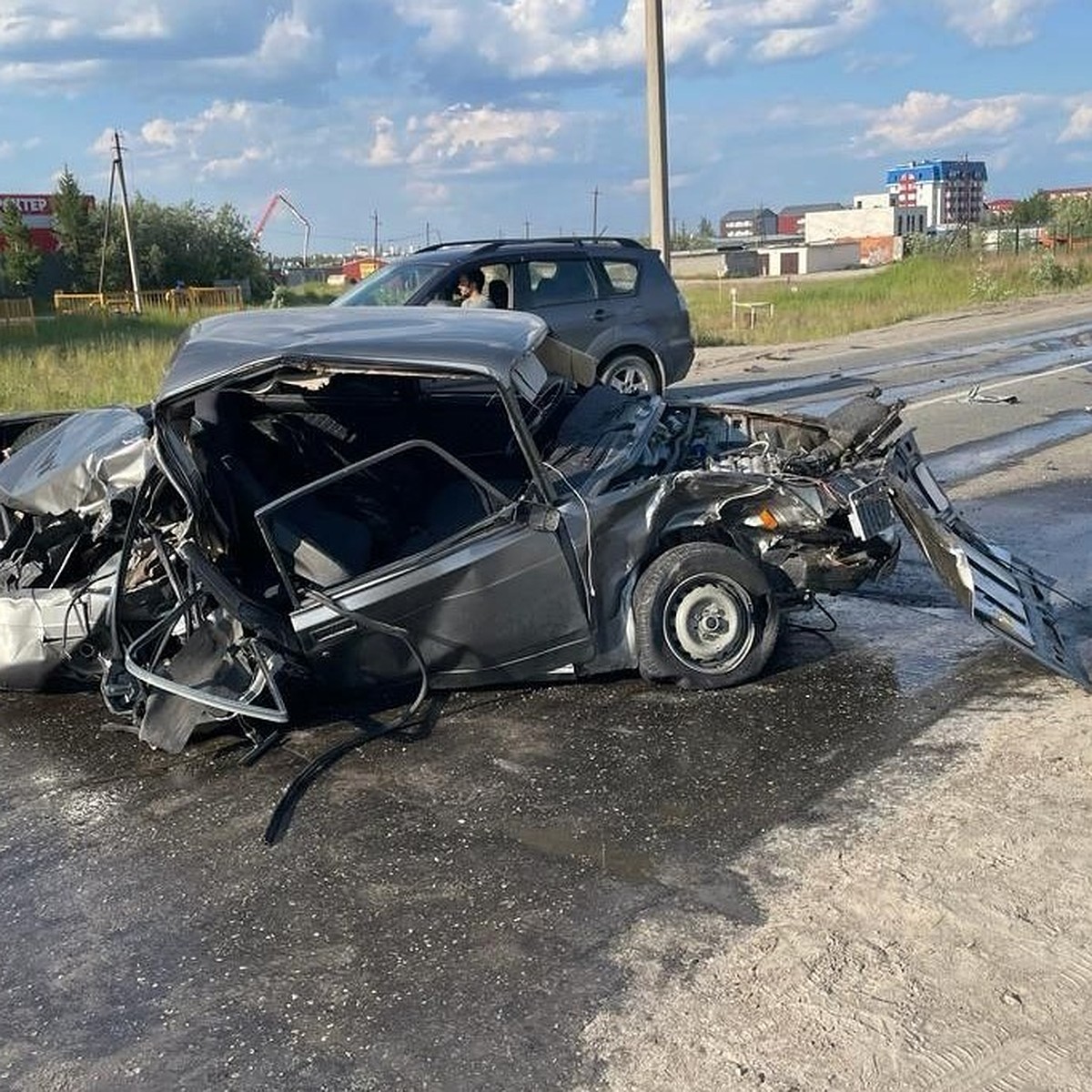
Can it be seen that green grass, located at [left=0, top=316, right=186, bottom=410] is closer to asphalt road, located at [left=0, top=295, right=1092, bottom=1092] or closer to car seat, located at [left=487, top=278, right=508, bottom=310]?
car seat, located at [left=487, top=278, right=508, bottom=310]

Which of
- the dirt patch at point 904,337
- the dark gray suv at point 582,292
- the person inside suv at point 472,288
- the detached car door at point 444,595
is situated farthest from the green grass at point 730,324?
the detached car door at point 444,595

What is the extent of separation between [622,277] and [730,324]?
631 inches

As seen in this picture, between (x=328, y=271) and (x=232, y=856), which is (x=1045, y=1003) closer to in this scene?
(x=232, y=856)

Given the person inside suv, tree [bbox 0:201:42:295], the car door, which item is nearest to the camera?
the person inside suv

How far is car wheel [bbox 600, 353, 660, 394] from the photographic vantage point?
1223 cm

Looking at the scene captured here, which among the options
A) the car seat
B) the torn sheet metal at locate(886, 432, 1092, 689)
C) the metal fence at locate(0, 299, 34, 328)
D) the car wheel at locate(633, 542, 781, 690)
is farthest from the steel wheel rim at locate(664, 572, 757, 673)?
the metal fence at locate(0, 299, 34, 328)

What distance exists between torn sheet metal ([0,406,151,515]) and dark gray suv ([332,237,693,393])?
18.5 ft

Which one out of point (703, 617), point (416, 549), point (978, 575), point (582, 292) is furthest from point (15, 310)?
point (978, 575)

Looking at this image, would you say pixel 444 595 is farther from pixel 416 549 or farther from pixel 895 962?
pixel 895 962

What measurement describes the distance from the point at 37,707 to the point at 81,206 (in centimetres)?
6512

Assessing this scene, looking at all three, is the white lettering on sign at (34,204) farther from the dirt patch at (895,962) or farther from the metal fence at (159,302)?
the dirt patch at (895,962)

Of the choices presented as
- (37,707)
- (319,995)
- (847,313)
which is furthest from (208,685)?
(847,313)

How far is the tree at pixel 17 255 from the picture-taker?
59397mm

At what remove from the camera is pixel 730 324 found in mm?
27859
